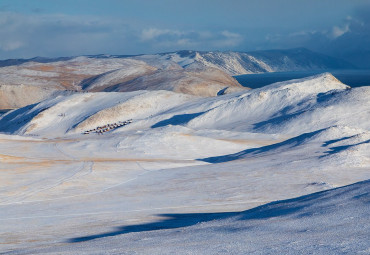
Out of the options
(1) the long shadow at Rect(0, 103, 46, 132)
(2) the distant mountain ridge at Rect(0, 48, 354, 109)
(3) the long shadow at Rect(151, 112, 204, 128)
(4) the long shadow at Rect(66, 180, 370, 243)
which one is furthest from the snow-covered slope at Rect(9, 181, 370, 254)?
(2) the distant mountain ridge at Rect(0, 48, 354, 109)

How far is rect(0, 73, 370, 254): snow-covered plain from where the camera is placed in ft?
37.5

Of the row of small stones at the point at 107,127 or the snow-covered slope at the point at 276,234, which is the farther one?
the row of small stones at the point at 107,127

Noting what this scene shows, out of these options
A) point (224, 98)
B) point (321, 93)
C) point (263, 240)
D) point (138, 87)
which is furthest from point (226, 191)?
point (138, 87)

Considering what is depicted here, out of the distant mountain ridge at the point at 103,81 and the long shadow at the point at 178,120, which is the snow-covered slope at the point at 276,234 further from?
the distant mountain ridge at the point at 103,81

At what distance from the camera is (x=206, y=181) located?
24.6 metres

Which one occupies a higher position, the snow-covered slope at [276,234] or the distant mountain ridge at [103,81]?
the distant mountain ridge at [103,81]

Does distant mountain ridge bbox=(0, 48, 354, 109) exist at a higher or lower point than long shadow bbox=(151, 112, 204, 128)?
higher

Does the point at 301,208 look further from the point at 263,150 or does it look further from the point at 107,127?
the point at 107,127

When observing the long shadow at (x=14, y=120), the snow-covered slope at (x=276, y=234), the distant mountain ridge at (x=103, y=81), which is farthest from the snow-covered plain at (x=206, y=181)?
the distant mountain ridge at (x=103, y=81)

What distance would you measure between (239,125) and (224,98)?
396 inches

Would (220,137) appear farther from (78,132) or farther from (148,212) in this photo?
(148,212)

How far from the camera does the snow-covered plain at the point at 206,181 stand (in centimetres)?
1143

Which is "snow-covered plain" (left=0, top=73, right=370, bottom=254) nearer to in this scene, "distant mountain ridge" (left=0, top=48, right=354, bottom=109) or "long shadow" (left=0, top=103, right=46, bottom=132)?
"long shadow" (left=0, top=103, right=46, bottom=132)

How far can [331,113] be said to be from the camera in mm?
47281
